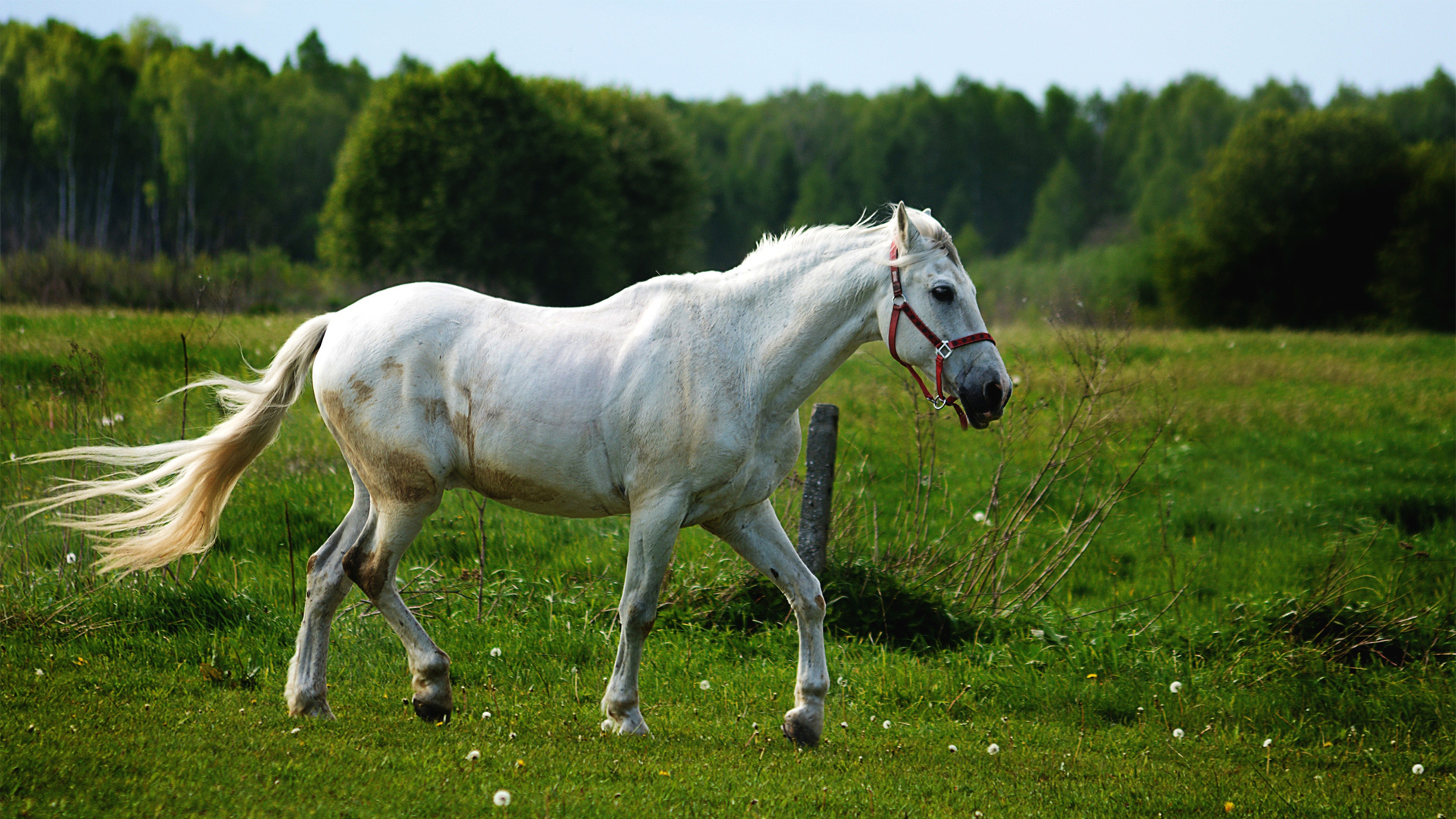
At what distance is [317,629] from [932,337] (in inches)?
121

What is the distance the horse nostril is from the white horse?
9cm

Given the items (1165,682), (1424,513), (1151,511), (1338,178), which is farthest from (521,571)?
(1338,178)

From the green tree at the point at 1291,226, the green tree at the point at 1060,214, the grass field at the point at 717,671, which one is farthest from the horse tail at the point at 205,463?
the green tree at the point at 1060,214

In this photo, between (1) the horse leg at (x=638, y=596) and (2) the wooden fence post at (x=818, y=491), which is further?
(2) the wooden fence post at (x=818, y=491)

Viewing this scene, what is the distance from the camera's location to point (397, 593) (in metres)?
4.70

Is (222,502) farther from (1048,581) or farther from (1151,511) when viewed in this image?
(1151,511)

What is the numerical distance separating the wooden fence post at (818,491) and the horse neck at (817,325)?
Result: 219cm

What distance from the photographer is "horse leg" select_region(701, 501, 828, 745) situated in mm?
4715

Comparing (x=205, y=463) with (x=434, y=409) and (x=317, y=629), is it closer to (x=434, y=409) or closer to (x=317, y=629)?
(x=317, y=629)

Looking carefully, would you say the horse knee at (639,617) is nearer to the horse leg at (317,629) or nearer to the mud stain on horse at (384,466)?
the mud stain on horse at (384,466)

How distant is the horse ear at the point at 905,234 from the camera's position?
4.36 metres

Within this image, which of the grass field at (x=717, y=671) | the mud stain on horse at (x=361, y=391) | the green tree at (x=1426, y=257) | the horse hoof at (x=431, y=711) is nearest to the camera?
the grass field at (x=717, y=671)

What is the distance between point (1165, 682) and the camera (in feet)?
20.1

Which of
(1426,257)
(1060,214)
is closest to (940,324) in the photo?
(1426,257)
